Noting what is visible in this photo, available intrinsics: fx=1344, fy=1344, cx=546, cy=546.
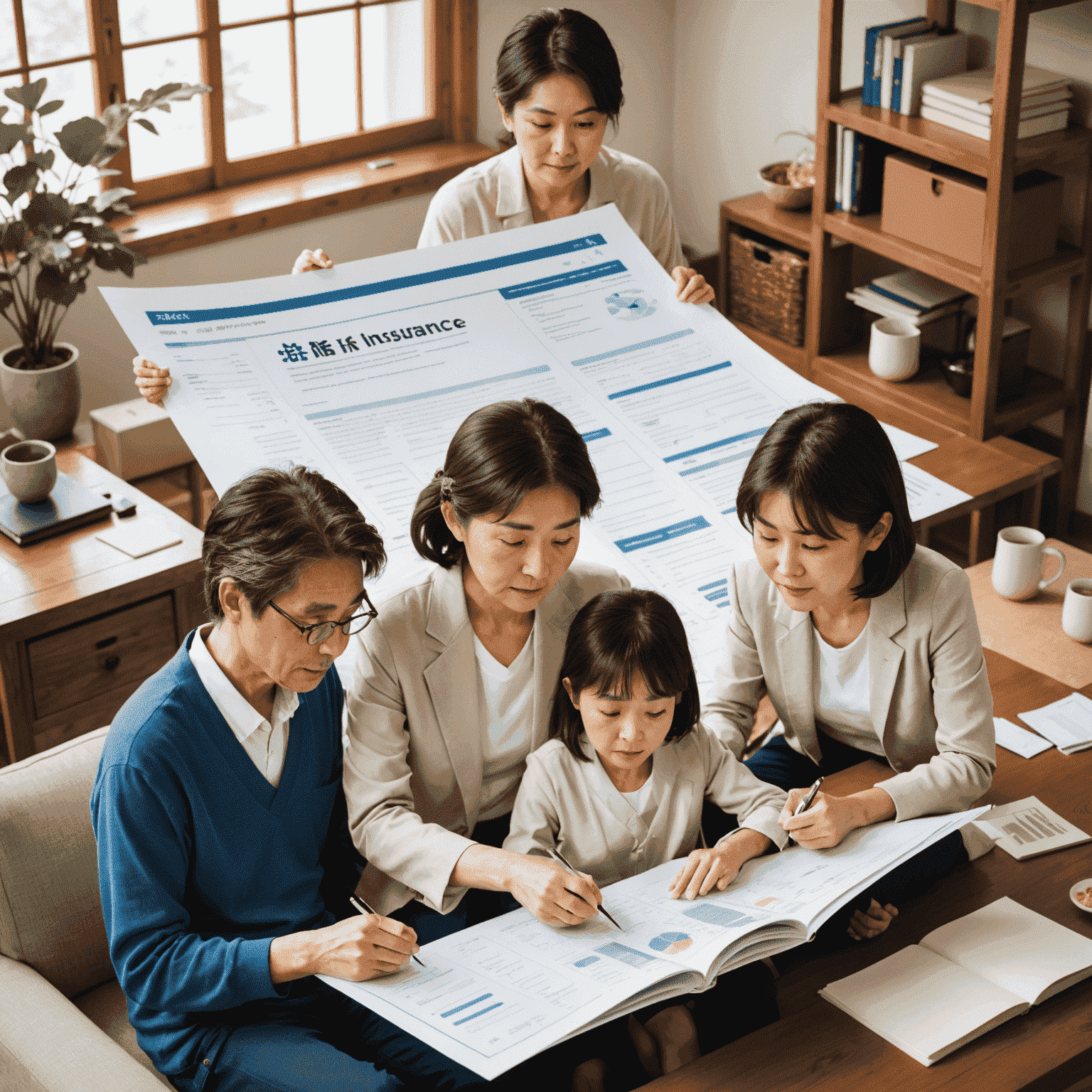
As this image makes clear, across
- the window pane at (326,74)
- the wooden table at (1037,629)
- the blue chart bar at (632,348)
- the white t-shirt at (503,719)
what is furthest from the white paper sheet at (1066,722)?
the window pane at (326,74)

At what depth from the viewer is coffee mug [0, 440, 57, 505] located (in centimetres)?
261

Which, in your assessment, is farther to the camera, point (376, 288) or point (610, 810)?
point (376, 288)

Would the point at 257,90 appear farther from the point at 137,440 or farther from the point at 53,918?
the point at 53,918

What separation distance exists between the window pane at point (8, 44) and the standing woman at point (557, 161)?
1.56 meters

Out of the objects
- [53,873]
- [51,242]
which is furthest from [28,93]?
[53,873]

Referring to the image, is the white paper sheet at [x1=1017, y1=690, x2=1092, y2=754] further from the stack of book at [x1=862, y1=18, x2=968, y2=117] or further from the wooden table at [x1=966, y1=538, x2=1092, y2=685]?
the stack of book at [x1=862, y1=18, x2=968, y2=117]

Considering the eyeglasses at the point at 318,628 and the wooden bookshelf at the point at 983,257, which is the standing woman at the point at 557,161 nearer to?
the wooden bookshelf at the point at 983,257

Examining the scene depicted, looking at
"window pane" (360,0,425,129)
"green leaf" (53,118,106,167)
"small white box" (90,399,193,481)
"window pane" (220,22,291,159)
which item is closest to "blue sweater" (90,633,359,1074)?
"green leaf" (53,118,106,167)

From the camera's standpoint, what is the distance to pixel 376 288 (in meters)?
2.43

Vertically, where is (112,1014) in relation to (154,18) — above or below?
below

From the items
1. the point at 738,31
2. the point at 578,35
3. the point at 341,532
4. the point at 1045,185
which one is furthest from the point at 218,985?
the point at 738,31

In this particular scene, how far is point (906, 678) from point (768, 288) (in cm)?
228

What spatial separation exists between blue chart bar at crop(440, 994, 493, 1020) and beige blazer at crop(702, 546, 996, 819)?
0.59 m

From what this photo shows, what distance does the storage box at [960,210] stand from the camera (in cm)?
312
